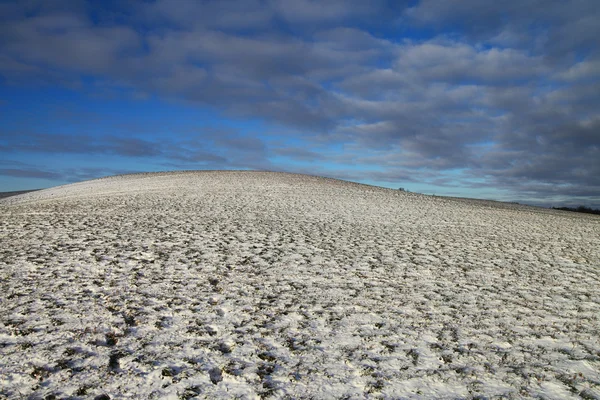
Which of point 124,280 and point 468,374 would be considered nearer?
point 468,374

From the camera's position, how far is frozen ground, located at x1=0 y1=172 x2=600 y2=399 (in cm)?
243

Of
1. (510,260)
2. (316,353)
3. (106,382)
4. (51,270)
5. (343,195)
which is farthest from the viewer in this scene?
(343,195)

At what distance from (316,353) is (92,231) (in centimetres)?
557

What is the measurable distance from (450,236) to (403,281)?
3521 mm

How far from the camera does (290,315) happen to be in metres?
3.42

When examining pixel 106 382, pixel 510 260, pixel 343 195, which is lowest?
pixel 106 382

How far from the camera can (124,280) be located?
4.23 metres

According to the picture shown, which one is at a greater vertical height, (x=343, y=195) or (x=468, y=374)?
(x=343, y=195)

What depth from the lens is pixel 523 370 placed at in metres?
2.63

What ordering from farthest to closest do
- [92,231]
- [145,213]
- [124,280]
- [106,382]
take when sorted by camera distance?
[145,213]
[92,231]
[124,280]
[106,382]

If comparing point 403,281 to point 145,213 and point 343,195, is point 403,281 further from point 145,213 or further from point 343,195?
point 343,195

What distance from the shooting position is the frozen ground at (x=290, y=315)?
7.97 ft

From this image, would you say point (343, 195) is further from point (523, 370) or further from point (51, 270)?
point (523, 370)

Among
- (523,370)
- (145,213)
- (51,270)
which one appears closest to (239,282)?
(51,270)
